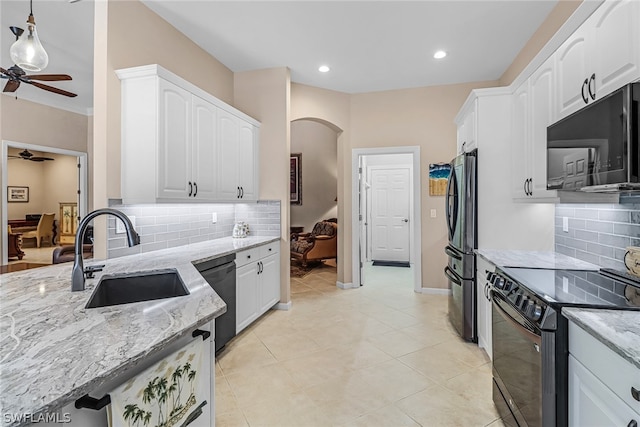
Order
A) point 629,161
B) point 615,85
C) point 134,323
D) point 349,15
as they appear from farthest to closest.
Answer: point 349,15
point 615,85
point 629,161
point 134,323

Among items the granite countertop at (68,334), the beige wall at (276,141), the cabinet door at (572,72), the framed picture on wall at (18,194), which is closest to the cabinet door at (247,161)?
the beige wall at (276,141)

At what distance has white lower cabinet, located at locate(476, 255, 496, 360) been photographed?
8.45 feet

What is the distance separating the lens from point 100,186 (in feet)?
7.79

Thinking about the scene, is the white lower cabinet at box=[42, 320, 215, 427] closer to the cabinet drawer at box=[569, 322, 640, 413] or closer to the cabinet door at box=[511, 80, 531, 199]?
the cabinet drawer at box=[569, 322, 640, 413]

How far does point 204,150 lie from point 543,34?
340 centimetres

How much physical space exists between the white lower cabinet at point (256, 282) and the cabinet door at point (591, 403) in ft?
8.12

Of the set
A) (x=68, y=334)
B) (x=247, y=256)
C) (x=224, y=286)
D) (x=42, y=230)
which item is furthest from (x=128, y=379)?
(x=42, y=230)

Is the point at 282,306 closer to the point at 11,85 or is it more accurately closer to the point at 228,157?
the point at 228,157

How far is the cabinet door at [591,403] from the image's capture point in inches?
38.8

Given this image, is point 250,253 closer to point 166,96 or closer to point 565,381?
point 166,96

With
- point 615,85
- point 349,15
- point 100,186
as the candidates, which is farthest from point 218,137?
point 615,85

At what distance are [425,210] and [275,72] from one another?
9.18 feet

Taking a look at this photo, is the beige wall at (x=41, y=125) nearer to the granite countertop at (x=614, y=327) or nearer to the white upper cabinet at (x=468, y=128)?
the white upper cabinet at (x=468, y=128)

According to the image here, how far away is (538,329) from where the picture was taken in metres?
1.37
